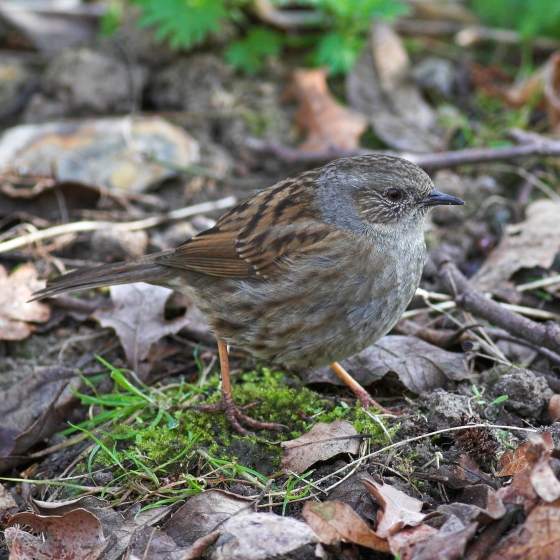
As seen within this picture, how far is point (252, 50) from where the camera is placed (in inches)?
260

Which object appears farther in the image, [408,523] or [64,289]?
[64,289]

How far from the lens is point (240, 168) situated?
6000 millimetres

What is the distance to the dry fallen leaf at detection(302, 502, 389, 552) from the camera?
9.08 ft

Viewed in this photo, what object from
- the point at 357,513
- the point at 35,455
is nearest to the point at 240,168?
the point at 35,455

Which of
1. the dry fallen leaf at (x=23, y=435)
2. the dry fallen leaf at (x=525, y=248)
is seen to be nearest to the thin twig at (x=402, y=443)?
the dry fallen leaf at (x=525, y=248)

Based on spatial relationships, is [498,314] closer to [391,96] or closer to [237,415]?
[237,415]

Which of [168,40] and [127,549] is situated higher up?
[168,40]

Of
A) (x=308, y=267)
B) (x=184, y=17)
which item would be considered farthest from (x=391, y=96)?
(x=308, y=267)

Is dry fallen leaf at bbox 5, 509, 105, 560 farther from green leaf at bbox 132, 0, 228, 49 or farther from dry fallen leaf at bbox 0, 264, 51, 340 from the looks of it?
green leaf at bbox 132, 0, 228, 49

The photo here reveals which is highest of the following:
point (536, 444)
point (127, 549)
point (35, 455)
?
point (536, 444)

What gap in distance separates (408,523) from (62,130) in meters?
4.40

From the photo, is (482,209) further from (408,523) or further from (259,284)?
(408,523)

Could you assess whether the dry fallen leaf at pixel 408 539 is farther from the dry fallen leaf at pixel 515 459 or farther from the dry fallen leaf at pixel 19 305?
the dry fallen leaf at pixel 19 305

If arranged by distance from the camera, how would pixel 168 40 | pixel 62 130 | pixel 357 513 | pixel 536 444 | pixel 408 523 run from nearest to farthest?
pixel 536 444 < pixel 408 523 < pixel 357 513 < pixel 62 130 < pixel 168 40
